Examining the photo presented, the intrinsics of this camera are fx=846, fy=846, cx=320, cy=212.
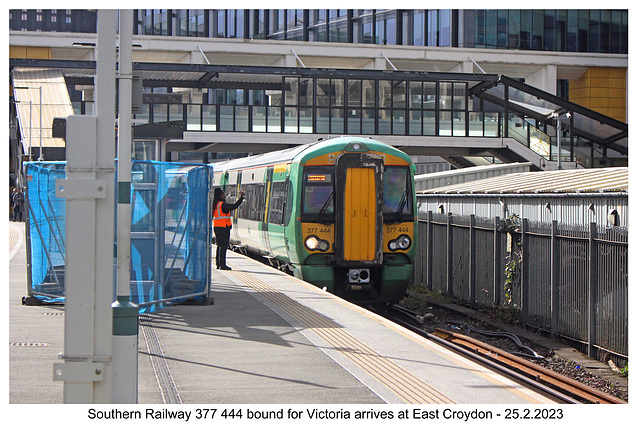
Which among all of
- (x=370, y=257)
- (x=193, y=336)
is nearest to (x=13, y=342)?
(x=193, y=336)

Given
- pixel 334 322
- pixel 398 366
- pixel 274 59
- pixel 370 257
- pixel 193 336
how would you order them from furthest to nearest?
pixel 274 59 → pixel 370 257 → pixel 334 322 → pixel 193 336 → pixel 398 366

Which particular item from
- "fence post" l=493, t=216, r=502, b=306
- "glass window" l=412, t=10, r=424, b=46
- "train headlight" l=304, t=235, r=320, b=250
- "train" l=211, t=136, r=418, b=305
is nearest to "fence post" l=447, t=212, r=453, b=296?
"fence post" l=493, t=216, r=502, b=306

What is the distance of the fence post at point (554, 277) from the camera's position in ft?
42.7

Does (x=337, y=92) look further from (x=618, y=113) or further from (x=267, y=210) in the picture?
Answer: (x=618, y=113)

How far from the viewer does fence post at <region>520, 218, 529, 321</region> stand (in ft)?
46.7

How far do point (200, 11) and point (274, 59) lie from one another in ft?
70.3

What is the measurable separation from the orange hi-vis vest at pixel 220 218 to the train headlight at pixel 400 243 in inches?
131

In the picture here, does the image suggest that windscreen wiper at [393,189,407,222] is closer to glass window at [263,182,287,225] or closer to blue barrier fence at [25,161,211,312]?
glass window at [263,182,287,225]

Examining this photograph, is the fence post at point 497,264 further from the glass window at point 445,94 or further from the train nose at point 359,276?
the glass window at point 445,94

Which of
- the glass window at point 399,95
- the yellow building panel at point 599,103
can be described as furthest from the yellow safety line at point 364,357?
the yellow building panel at point 599,103

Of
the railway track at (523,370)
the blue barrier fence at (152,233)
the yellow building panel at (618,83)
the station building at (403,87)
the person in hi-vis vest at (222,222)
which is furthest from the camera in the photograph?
the yellow building panel at (618,83)

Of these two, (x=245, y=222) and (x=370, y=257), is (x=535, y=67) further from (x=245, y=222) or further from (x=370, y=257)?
(x=370, y=257)

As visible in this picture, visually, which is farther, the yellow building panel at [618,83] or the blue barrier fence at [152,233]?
the yellow building panel at [618,83]

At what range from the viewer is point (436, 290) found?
61.8 ft
